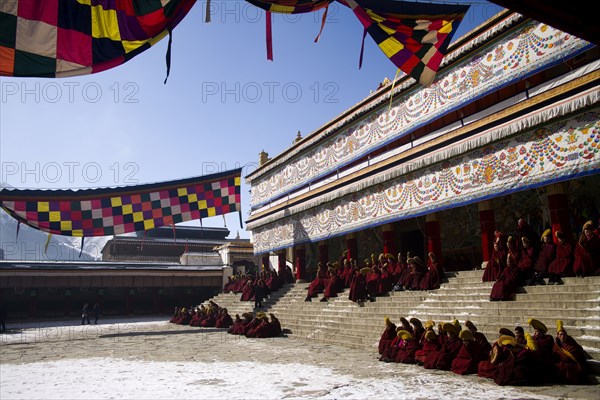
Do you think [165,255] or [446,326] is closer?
[446,326]

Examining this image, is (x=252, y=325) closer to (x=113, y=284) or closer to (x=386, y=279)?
(x=386, y=279)

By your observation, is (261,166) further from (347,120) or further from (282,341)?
(282,341)

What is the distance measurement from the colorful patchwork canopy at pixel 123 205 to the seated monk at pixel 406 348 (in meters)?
11.7

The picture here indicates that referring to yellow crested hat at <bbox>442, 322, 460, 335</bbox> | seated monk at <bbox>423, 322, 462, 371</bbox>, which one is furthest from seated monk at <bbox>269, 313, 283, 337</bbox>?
yellow crested hat at <bbox>442, 322, 460, 335</bbox>

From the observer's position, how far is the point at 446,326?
8180 millimetres

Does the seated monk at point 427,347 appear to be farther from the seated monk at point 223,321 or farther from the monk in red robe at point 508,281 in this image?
the seated monk at point 223,321

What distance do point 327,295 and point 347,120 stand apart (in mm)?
6541

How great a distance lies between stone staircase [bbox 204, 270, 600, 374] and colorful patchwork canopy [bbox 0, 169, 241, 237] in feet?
17.7

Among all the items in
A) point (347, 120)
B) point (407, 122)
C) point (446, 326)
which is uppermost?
point (347, 120)

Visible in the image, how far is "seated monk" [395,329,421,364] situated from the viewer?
8.71m

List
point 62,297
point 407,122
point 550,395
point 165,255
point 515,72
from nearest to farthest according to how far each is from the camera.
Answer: point 550,395 < point 515,72 < point 407,122 < point 62,297 < point 165,255

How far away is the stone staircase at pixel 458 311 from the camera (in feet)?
25.8

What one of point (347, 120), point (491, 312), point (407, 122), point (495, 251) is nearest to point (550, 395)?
point (491, 312)

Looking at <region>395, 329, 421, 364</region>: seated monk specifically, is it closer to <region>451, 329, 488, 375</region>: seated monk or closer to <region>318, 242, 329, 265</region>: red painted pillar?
<region>451, 329, 488, 375</region>: seated monk
